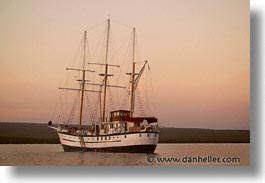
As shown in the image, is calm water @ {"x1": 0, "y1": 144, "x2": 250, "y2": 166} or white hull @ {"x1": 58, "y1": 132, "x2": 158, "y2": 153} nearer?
calm water @ {"x1": 0, "y1": 144, "x2": 250, "y2": 166}

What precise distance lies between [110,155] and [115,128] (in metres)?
0.16

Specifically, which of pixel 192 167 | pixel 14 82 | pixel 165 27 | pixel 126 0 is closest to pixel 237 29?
pixel 165 27

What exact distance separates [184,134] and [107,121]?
46 centimetres

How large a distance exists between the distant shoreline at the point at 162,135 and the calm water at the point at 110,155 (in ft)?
0.10

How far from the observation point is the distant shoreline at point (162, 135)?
8.71 ft

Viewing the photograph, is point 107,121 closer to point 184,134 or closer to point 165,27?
point 184,134

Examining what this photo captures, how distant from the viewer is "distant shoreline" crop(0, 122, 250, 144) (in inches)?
105

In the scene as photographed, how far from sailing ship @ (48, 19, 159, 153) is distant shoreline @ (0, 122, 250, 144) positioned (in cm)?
8

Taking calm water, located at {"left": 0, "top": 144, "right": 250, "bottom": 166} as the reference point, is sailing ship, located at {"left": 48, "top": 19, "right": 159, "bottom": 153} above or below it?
above

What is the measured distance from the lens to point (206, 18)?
2873 millimetres

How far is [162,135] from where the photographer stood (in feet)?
9.23

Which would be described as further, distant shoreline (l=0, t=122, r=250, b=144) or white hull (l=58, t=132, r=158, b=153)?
white hull (l=58, t=132, r=158, b=153)

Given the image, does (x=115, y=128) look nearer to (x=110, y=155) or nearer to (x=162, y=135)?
(x=110, y=155)

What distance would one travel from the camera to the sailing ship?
2.81 m
